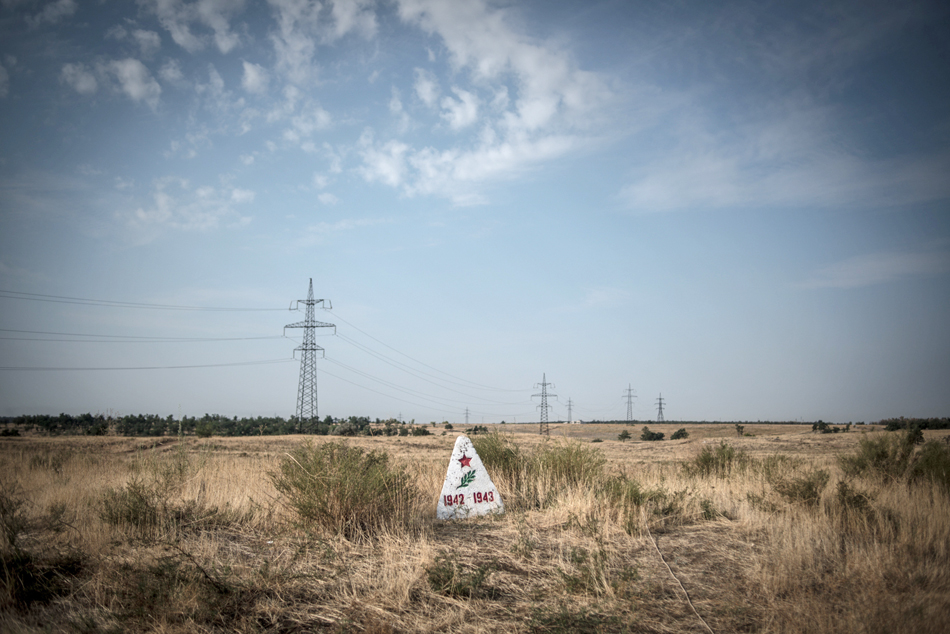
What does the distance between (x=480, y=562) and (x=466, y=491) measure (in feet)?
9.53

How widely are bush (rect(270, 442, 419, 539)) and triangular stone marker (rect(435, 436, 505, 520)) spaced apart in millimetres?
1081

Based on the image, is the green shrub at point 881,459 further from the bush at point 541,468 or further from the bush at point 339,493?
the bush at point 339,493

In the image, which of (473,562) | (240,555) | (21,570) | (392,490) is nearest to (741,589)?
(473,562)

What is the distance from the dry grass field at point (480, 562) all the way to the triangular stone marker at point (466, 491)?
0.95ft

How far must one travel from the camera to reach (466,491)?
8367mm

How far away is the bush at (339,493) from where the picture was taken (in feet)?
21.5

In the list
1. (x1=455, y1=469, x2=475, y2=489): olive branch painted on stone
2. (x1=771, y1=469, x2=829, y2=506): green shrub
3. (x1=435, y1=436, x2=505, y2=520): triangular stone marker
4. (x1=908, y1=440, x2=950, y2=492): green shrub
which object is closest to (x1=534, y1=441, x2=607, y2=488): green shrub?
(x1=435, y1=436, x2=505, y2=520): triangular stone marker

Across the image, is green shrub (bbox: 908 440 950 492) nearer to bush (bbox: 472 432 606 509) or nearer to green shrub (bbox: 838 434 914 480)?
green shrub (bbox: 838 434 914 480)

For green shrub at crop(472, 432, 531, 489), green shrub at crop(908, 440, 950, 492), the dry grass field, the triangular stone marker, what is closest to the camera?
the dry grass field

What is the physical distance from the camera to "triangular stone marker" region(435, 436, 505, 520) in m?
8.19

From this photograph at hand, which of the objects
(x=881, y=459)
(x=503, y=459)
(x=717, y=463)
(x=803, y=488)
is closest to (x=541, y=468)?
(x=503, y=459)

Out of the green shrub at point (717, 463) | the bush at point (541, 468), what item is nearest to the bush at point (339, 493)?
the bush at point (541, 468)

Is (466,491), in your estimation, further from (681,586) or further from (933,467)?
(933,467)

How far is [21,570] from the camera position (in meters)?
4.51
